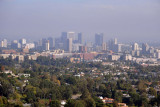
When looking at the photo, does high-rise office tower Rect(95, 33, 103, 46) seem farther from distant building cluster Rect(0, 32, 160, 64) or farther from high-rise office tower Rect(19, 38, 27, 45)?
high-rise office tower Rect(19, 38, 27, 45)

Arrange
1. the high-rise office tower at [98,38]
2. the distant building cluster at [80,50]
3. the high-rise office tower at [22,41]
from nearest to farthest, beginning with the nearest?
the distant building cluster at [80,50]
the high-rise office tower at [22,41]
the high-rise office tower at [98,38]

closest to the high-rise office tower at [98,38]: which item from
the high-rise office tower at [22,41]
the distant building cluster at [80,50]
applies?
the distant building cluster at [80,50]

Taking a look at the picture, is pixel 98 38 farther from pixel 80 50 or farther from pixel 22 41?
pixel 80 50

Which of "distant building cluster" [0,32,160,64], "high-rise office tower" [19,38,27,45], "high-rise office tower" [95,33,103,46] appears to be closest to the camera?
"distant building cluster" [0,32,160,64]

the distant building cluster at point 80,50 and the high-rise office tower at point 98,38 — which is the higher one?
the high-rise office tower at point 98,38

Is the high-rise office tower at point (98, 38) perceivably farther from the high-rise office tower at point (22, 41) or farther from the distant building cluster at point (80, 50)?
the high-rise office tower at point (22, 41)

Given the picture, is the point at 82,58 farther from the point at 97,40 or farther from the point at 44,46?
the point at 97,40

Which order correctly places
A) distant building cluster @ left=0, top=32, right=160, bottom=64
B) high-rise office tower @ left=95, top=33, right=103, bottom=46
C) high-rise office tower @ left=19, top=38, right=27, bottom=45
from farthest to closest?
high-rise office tower @ left=95, top=33, right=103, bottom=46, high-rise office tower @ left=19, top=38, right=27, bottom=45, distant building cluster @ left=0, top=32, right=160, bottom=64

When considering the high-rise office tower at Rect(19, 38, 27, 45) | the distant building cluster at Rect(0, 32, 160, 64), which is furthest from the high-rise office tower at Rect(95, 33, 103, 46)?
the high-rise office tower at Rect(19, 38, 27, 45)

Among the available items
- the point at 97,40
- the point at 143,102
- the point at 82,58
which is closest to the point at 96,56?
the point at 82,58

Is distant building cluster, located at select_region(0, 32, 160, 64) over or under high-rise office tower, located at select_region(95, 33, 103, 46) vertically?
under

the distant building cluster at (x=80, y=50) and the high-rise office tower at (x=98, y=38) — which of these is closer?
the distant building cluster at (x=80, y=50)
